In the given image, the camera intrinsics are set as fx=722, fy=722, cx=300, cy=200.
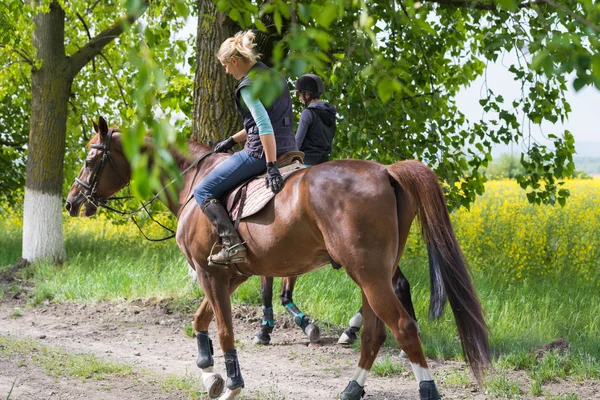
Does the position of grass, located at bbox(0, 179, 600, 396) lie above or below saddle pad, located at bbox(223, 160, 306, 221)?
below

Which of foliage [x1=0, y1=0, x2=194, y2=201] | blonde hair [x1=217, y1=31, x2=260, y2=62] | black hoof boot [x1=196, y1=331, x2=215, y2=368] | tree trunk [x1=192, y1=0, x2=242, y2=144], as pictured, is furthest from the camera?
foliage [x1=0, y1=0, x2=194, y2=201]

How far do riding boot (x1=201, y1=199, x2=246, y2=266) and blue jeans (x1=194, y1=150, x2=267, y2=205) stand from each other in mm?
90

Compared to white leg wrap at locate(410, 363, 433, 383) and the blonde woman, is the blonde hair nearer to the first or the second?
the blonde woman

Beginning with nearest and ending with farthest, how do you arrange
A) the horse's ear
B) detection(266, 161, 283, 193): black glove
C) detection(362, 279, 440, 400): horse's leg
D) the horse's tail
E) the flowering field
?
detection(362, 279, 440, 400): horse's leg → the horse's tail → detection(266, 161, 283, 193): black glove → the horse's ear → the flowering field

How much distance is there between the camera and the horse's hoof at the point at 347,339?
24.2 ft

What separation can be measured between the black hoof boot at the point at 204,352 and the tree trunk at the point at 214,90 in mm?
3787

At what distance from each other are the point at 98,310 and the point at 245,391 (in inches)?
155

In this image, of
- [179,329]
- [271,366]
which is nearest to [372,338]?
[271,366]

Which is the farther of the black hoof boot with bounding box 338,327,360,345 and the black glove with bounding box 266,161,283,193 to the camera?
the black hoof boot with bounding box 338,327,360,345

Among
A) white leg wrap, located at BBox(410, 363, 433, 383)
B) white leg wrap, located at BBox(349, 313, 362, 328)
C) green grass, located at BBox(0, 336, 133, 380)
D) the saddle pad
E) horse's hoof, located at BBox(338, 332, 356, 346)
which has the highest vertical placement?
the saddle pad

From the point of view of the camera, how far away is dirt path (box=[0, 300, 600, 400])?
5871mm

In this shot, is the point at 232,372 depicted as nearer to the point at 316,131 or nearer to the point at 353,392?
the point at 353,392

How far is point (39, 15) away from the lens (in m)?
12.2

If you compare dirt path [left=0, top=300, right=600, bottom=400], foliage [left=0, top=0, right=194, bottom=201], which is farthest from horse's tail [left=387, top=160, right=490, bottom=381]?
foliage [left=0, top=0, right=194, bottom=201]
